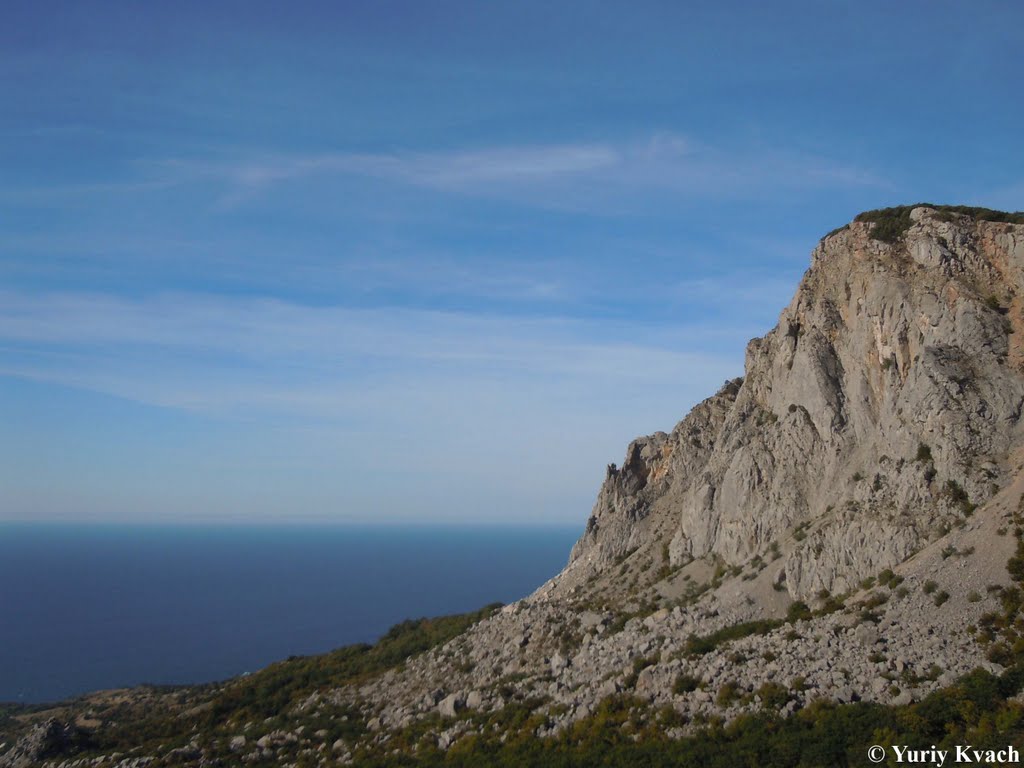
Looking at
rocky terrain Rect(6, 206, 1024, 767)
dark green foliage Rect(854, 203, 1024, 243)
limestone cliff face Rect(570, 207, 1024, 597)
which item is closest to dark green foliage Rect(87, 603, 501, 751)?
rocky terrain Rect(6, 206, 1024, 767)

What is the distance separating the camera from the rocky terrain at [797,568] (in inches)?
1089

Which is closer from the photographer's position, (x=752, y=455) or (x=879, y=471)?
(x=879, y=471)

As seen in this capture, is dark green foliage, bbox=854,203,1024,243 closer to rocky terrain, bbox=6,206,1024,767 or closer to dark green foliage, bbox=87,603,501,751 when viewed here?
rocky terrain, bbox=6,206,1024,767

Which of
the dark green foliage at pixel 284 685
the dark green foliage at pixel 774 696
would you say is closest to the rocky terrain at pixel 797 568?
the dark green foliage at pixel 774 696

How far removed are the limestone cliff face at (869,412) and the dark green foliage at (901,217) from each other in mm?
418

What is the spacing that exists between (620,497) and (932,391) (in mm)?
27435

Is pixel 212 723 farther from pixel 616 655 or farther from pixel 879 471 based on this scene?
pixel 879 471

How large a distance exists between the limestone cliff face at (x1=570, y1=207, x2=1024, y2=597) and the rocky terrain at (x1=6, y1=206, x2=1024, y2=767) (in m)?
0.12

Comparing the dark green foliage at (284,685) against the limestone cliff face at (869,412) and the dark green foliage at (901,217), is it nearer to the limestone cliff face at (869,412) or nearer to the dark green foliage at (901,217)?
the limestone cliff face at (869,412)

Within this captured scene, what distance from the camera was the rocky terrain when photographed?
27672mm

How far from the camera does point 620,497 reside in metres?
57.4

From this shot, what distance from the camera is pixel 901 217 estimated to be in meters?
43.7

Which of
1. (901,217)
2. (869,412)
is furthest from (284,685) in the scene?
(901,217)

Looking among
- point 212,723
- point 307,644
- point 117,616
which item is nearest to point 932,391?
point 212,723
